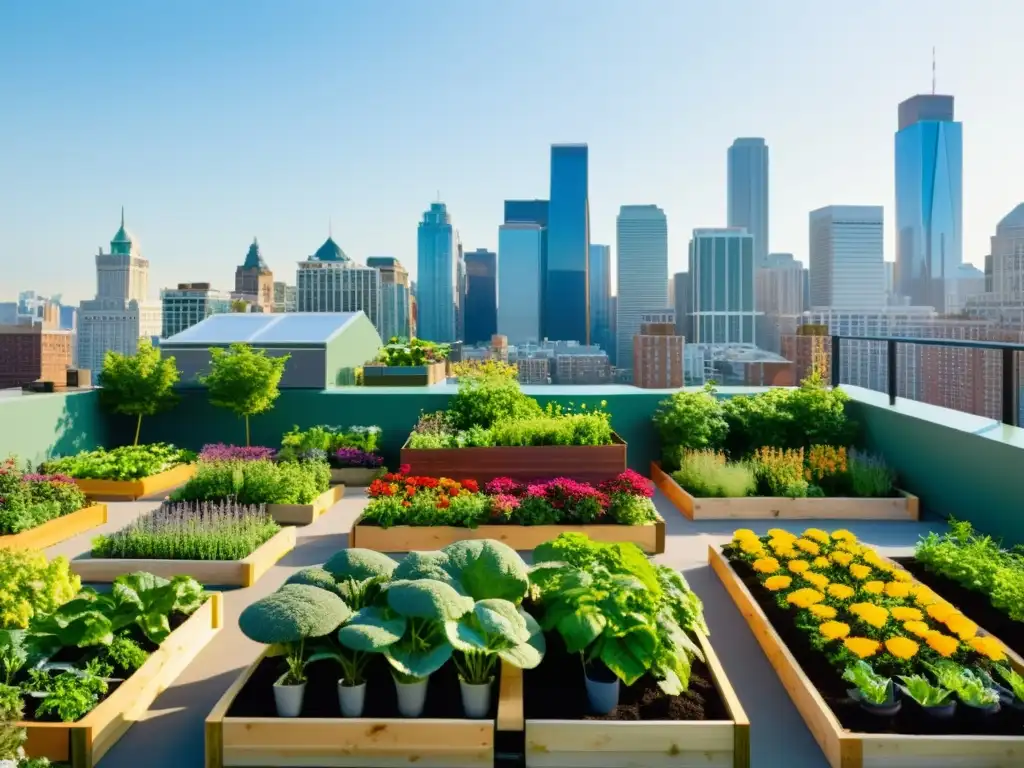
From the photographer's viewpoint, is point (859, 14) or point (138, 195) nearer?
point (859, 14)

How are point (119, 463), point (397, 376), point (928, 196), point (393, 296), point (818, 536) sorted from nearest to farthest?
point (818, 536)
point (119, 463)
point (397, 376)
point (393, 296)
point (928, 196)

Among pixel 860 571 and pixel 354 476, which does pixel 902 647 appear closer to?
pixel 860 571

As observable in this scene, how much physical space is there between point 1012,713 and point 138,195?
697 inches

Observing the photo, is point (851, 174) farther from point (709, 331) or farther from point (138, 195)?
point (709, 331)

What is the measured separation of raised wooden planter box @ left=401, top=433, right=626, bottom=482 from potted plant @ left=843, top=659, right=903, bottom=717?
152 inches

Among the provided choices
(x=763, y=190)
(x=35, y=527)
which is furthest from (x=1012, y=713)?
(x=763, y=190)

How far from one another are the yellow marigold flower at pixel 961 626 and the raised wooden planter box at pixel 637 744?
1.12 m

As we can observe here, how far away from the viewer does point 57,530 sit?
19.1ft

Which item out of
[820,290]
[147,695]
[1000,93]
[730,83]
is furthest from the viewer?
[820,290]

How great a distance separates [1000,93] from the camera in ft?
30.9

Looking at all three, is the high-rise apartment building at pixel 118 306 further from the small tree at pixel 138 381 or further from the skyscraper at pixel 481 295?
the skyscraper at pixel 481 295

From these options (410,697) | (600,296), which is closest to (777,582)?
(410,697)

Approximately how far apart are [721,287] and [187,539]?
55.3 m

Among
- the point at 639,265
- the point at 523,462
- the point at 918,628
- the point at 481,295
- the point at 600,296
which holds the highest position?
the point at 639,265
